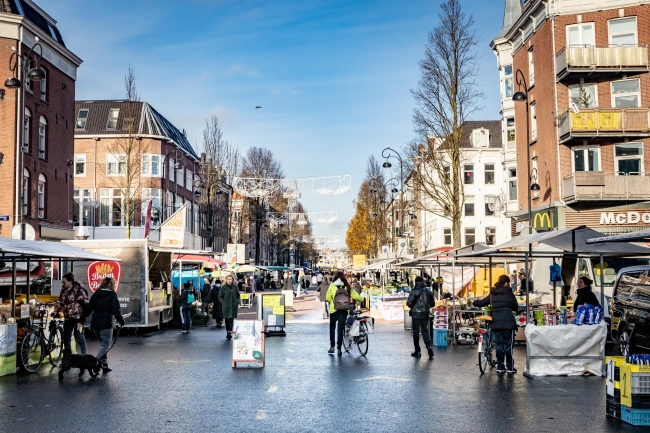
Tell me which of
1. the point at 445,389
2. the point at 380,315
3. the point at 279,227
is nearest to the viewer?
the point at 445,389

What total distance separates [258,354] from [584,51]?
24.5 m

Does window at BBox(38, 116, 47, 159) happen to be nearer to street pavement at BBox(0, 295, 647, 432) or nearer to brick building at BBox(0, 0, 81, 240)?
brick building at BBox(0, 0, 81, 240)

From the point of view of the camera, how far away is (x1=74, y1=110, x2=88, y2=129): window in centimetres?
6103

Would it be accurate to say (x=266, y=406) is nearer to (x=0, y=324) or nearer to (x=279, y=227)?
(x=0, y=324)

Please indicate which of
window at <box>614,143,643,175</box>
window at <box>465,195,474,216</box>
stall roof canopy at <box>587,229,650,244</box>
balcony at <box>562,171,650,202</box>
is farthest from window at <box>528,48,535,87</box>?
window at <box>465,195,474,216</box>

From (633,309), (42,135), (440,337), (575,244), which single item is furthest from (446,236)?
(575,244)

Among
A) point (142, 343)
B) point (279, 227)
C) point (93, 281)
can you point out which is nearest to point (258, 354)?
point (142, 343)

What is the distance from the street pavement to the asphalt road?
0.01 m

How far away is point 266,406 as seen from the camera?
1023 centimetres

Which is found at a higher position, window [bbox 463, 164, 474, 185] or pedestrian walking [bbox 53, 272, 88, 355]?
window [bbox 463, 164, 474, 185]

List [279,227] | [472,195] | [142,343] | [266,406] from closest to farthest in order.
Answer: [266,406] → [142,343] → [472,195] → [279,227]

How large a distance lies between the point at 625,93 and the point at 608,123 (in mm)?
2363

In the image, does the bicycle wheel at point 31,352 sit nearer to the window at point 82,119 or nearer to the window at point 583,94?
the window at point 583,94

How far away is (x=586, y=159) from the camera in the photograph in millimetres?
34031
